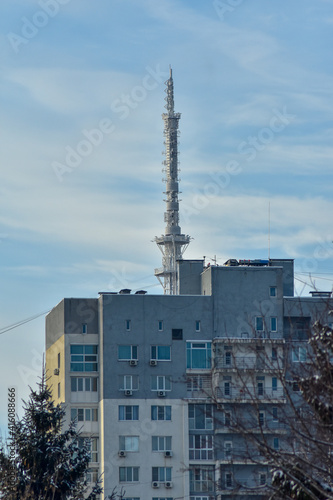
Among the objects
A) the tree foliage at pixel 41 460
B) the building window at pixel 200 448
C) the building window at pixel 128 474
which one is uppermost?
the building window at pixel 200 448

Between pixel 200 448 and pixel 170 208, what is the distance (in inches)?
2249

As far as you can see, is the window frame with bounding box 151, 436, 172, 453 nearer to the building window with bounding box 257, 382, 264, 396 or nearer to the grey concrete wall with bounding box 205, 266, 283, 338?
the building window with bounding box 257, 382, 264, 396

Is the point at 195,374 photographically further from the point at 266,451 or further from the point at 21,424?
the point at 266,451

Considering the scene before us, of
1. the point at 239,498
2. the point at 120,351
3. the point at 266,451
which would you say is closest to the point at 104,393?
the point at 120,351

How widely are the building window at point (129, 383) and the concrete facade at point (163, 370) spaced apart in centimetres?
7

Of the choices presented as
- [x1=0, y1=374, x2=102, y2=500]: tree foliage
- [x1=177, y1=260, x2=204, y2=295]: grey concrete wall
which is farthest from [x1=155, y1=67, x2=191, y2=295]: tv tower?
[x1=0, y1=374, x2=102, y2=500]: tree foliage

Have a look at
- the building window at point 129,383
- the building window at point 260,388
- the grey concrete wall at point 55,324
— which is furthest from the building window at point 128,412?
the building window at point 260,388

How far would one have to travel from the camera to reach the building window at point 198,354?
278ft

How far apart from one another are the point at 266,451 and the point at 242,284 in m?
60.4

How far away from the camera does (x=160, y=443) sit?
82688 mm

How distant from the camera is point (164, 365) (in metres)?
84.6

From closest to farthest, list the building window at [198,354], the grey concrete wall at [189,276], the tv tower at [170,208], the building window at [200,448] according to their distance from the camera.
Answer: the building window at [200,448] < the building window at [198,354] < the grey concrete wall at [189,276] < the tv tower at [170,208]

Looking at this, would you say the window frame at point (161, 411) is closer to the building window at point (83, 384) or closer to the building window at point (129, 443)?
the building window at point (129, 443)

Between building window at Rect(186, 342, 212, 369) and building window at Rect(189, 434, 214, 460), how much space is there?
4.98 m
